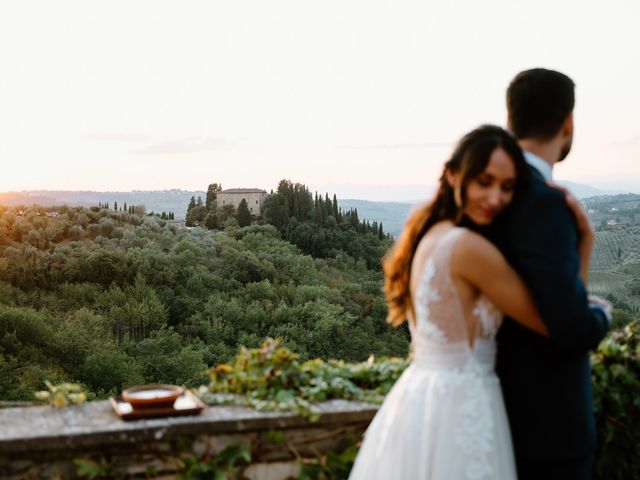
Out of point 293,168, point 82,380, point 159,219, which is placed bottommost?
→ point 82,380

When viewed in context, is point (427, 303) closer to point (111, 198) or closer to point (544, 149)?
point (544, 149)

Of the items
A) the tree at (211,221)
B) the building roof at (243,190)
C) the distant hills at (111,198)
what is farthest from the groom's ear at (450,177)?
the building roof at (243,190)

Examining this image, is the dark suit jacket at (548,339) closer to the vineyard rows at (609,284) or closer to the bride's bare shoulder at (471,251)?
the bride's bare shoulder at (471,251)

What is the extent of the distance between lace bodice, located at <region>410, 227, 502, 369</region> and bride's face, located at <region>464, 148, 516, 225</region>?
7 cm

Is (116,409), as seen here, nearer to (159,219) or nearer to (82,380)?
(82,380)

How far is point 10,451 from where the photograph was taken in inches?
Answer: 82.6

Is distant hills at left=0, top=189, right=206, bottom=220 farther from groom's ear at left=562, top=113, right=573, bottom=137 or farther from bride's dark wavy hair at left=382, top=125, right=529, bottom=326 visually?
groom's ear at left=562, top=113, right=573, bottom=137

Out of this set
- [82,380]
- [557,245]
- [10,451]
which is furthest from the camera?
[82,380]

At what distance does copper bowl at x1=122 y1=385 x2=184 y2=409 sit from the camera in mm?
2285

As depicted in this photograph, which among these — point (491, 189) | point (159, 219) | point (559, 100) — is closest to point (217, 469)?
point (491, 189)

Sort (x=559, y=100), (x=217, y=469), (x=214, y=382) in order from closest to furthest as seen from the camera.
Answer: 1. (x=559, y=100)
2. (x=217, y=469)
3. (x=214, y=382)

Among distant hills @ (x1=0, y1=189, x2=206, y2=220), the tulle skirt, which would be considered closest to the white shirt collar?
the tulle skirt

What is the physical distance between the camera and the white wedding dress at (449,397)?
1701mm

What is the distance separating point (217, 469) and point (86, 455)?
1.30 feet
